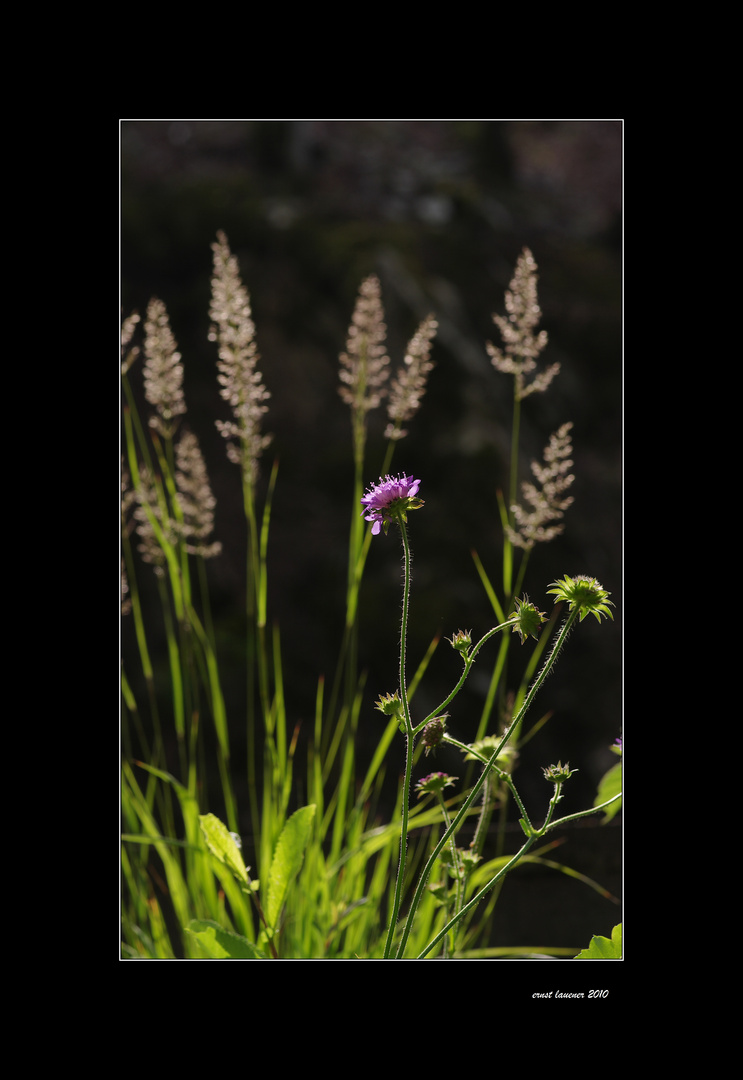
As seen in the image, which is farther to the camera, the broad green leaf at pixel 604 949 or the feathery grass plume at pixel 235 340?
the feathery grass plume at pixel 235 340

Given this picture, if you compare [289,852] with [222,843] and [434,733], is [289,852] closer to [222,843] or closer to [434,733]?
[222,843]

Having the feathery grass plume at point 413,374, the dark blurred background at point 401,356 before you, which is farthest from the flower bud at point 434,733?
the dark blurred background at point 401,356

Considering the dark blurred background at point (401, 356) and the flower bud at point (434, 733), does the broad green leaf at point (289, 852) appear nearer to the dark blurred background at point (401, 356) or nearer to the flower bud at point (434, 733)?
the flower bud at point (434, 733)

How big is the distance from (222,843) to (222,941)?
0.29ft

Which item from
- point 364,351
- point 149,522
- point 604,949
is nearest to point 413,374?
point 364,351

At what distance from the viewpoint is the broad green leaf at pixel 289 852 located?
771 millimetres

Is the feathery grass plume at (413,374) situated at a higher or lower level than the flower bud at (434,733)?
higher

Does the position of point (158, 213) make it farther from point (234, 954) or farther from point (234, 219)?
Result: point (234, 954)

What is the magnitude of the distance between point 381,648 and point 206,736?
0.53 meters

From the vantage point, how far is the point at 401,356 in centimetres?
253

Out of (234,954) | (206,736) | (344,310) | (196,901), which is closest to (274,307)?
(344,310)

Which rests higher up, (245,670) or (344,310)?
(344,310)

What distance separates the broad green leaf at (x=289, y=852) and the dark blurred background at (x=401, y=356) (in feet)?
3.62

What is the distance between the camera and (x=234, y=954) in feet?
2.48
